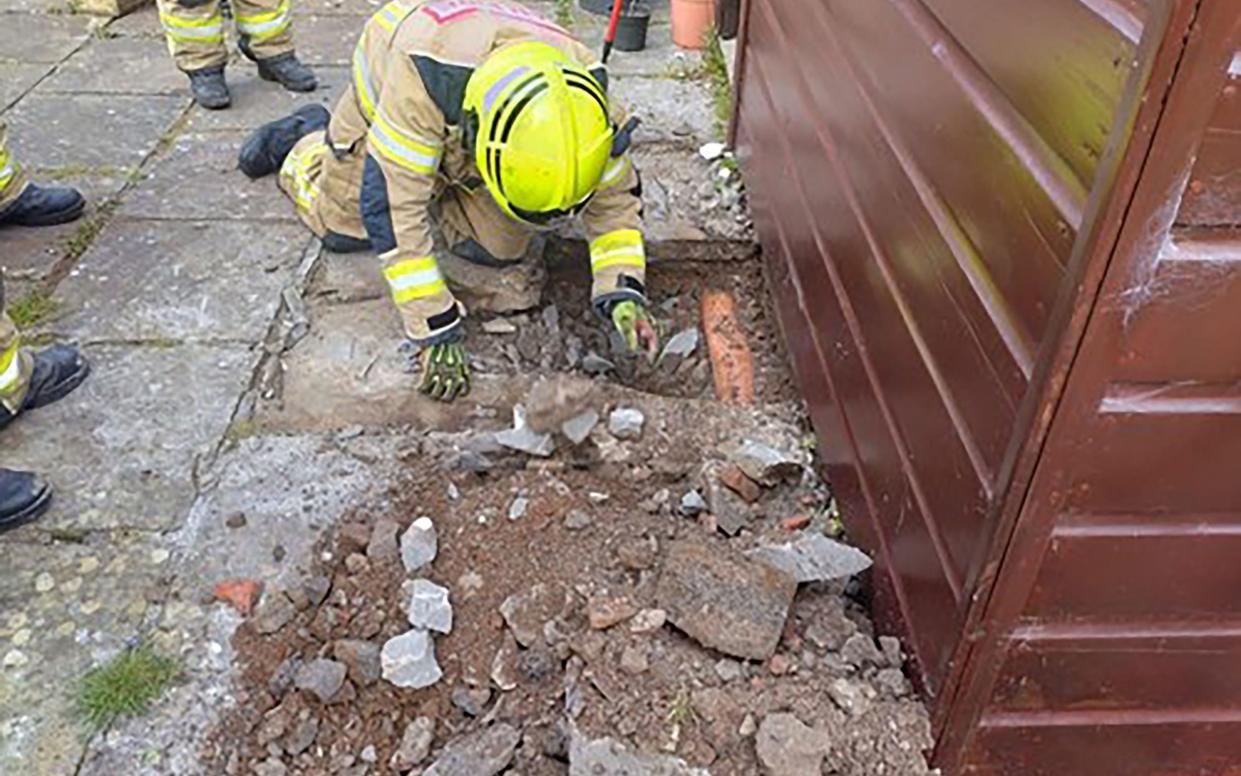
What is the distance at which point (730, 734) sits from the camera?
6.99 ft

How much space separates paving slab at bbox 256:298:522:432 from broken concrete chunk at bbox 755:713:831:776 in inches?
57.3

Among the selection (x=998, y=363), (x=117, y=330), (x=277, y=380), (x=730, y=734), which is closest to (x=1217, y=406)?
(x=998, y=363)

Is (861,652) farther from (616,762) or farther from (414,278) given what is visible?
(414,278)

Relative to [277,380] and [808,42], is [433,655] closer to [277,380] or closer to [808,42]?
[277,380]

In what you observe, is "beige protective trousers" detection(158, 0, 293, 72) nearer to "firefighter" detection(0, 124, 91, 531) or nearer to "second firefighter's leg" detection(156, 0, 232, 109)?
"second firefighter's leg" detection(156, 0, 232, 109)

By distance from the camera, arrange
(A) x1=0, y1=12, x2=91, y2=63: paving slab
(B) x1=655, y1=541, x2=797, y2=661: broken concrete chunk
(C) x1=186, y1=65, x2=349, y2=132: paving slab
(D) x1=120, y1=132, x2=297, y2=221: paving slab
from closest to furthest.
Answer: (B) x1=655, y1=541, x2=797, y2=661: broken concrete chunk
(D) x1=120, y1=132, x2=297, y2=221: paving slab
(C) x1=186, y1=65, x2=349, y2=132: paving slab
(A) x1=0, y1=12, x2=91, y2=63: paving slab

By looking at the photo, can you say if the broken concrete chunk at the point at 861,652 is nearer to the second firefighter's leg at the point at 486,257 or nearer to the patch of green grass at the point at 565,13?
the second firefighter's leg at the point at 486,257

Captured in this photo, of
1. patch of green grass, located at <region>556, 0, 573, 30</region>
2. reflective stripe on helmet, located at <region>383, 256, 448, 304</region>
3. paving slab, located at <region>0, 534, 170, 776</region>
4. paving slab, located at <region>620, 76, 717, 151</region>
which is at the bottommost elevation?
paving slab, located at <region>0, 534, 170, 776</region>

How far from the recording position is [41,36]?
5832 millimetres

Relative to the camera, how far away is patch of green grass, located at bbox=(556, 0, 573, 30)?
619 centimetres

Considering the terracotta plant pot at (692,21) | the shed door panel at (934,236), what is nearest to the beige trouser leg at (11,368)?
the shed door panel at (934,236)

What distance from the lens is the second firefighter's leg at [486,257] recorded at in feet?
12.1

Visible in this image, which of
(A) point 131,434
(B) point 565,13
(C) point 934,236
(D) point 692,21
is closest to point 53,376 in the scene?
(A) point 131,434

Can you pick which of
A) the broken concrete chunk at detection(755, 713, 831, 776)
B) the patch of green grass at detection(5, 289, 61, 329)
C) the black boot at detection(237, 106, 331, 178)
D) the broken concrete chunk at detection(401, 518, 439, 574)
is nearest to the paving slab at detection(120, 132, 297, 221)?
the black boot at detection(237, 106, 331, 178)
